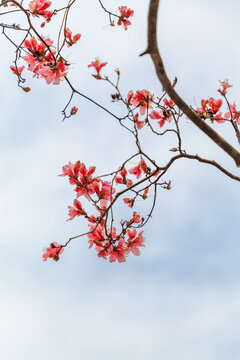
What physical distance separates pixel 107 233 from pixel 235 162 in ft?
3.19

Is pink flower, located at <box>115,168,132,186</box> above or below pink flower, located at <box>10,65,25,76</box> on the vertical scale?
below

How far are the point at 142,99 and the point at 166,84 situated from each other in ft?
2.67

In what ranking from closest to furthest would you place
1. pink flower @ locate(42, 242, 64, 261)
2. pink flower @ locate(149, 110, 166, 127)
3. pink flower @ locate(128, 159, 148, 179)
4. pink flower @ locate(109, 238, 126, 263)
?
pink flower @ locate(42, 242, 64, 261)
pink flower @ locate(109, 238, 126, 263)
pink flower @ locate(128, 159, 148, 179)
pink flower @ locate(149, 110, 166, 127)

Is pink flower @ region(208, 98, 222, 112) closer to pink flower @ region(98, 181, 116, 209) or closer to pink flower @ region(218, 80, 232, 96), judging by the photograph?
pink flower @ region(218, 80, 232, 96)

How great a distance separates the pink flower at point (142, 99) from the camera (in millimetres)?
3188

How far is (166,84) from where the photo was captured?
7.89 feet

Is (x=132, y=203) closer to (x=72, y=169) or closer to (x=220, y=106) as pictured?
(x=72, y=169)

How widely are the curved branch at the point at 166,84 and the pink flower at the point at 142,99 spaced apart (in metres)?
0.69

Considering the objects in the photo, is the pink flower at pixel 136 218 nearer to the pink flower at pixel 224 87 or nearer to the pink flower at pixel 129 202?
the pink flower at pixel 129 202

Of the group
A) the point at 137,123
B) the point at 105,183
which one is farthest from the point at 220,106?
the point at 105,183

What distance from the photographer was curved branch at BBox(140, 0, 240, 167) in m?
2.25

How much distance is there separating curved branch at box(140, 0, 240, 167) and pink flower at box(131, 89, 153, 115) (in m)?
0.69

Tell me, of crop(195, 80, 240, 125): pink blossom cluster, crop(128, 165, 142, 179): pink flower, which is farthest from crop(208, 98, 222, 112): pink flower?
crop(128, 165, 142, 179): pink flower

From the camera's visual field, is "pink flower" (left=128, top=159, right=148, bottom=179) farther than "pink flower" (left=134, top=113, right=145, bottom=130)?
No
